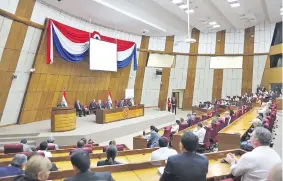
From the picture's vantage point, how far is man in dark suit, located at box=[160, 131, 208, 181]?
214 cm

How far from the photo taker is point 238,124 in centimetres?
766

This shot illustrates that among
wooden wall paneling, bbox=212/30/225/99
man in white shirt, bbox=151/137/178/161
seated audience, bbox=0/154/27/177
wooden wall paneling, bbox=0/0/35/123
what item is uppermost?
wooden wall paneling, bbox=212/30/225/99

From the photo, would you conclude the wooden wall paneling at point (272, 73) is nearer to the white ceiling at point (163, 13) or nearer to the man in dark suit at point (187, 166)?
the white ceiling at point (163, 13)

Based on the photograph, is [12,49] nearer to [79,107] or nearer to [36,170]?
[79,107]

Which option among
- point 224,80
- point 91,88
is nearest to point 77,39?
point 91,88

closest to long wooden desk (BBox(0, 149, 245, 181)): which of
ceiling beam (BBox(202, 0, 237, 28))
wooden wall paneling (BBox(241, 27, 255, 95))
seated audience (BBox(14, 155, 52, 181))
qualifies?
seated audience (BBox(14, 155, 52, 181))

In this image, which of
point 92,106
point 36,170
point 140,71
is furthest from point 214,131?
point 140,71

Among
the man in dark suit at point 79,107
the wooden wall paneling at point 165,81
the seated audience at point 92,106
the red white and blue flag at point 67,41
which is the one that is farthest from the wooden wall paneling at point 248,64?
the man in dark suit at point 79,107

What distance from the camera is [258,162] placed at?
244cm

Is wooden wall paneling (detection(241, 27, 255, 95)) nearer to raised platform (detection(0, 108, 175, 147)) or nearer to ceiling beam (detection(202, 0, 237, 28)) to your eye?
ceiling beam (detection(202, 0, 237, 28))

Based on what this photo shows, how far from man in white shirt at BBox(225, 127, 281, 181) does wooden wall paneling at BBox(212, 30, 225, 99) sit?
16818mm

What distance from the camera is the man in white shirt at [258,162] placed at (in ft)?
7.94

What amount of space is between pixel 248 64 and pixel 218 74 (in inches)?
83.9

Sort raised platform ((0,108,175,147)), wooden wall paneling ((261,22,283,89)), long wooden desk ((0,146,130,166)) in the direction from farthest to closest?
wooden wall paneling ((261,22,283,89)) → raised platform ((0,108,175,147)) → long wooden desk ((0,146,130,166))
